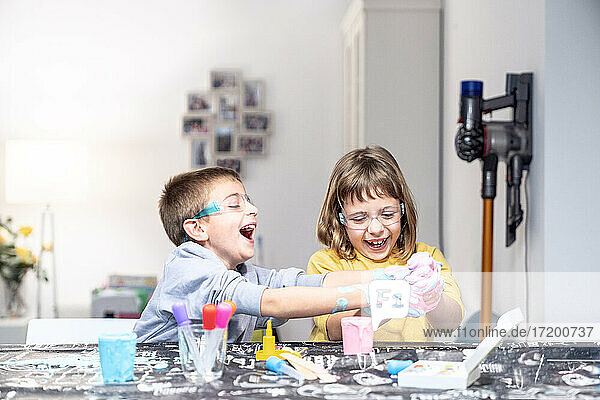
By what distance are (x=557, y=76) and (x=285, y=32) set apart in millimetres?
2625

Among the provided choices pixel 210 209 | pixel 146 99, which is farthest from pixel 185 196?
pixel 146 99

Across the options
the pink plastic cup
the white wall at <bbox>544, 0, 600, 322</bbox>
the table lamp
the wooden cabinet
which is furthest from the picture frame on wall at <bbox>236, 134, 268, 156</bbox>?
the pink plastic cup

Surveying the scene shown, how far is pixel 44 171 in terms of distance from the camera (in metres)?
3.91

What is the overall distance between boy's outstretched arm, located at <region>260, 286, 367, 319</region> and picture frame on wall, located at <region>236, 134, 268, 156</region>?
3079 millimetres

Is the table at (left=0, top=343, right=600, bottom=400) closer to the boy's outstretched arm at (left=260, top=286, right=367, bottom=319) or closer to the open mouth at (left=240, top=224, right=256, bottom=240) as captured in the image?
the boy's outstretched arm at (left=260, top=286, right=367, bottom=319)

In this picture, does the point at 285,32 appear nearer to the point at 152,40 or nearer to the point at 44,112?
the point at 152,40

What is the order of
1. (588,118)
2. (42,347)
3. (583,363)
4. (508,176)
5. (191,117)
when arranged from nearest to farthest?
(583,363) < (42,347) < (588,118) < (508,176) < (191,117)

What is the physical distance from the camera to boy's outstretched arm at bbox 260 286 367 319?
54.0 inches

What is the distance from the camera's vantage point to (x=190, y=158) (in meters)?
4.44

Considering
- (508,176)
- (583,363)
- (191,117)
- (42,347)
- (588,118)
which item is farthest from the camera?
(191,117)

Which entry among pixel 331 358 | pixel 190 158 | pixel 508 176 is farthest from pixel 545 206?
pixel 190 158

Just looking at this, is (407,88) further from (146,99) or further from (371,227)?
(371,227)

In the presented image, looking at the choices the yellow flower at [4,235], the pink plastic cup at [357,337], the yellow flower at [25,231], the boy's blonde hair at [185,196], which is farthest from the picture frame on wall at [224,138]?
the pink plastic cup at [357,337]

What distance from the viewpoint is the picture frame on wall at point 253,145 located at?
4426 millimetres
